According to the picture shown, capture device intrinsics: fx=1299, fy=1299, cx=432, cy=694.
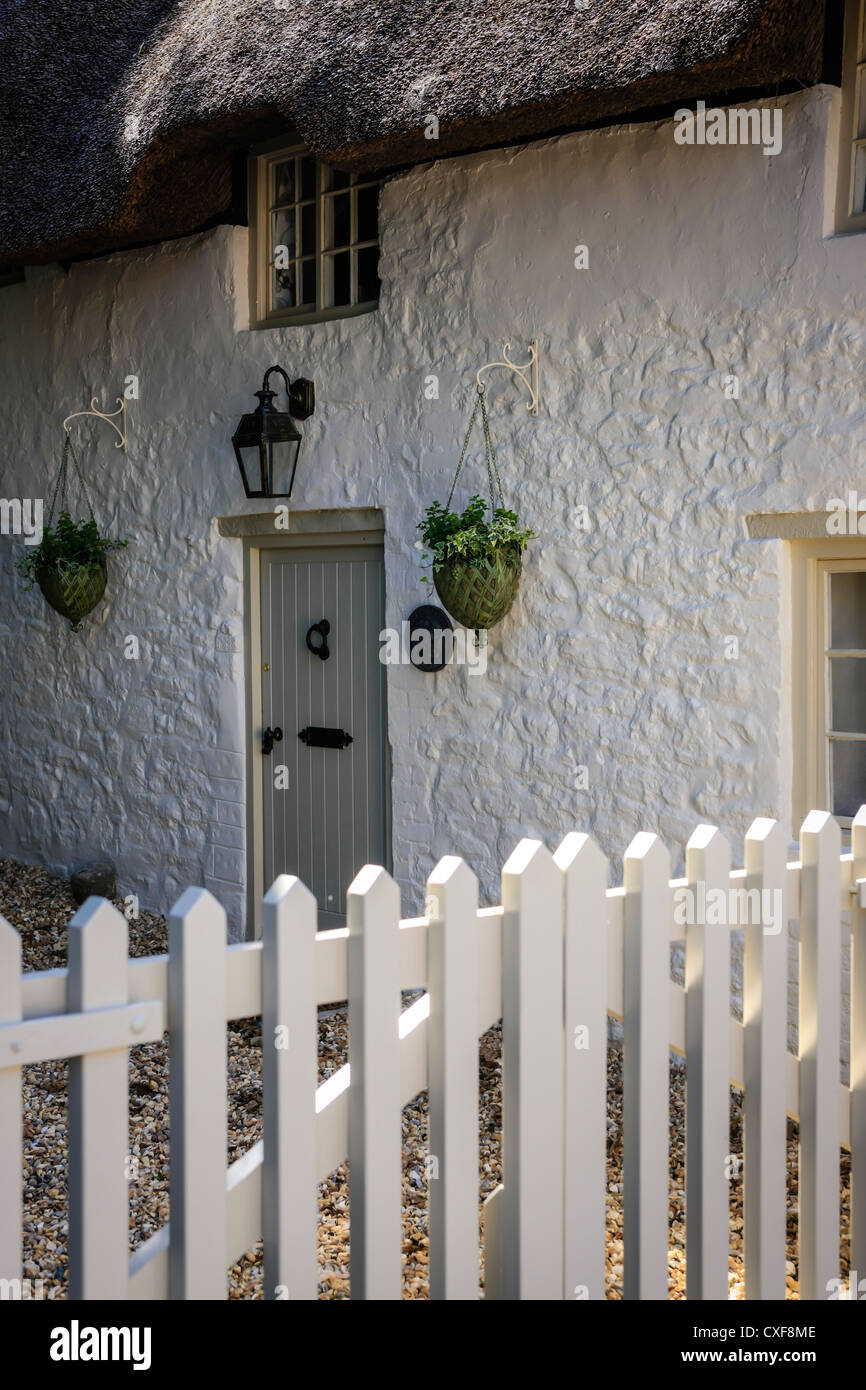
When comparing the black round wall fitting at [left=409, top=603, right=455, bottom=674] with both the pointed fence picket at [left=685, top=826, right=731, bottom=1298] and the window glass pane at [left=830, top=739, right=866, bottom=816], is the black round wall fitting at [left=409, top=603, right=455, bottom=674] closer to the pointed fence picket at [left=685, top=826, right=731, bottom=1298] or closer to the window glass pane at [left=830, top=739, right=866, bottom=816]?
the window glass pane at [left=830, top=739, right=866, bottom=816]

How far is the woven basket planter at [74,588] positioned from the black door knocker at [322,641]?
4.85 ft

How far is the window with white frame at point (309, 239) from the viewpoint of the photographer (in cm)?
598

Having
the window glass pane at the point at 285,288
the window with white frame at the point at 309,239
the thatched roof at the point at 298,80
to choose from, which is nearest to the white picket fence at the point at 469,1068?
the thatched roof at the point at 298,80

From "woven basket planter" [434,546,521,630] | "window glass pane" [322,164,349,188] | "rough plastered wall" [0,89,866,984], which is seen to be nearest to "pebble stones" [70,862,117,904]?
"rough plastered wall" [0,89,866,984]

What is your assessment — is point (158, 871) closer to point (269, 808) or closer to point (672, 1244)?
point (269, 808)

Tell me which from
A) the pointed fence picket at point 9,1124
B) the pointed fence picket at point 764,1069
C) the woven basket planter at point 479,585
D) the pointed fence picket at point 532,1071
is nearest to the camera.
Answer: the pointed fence picket at point 9,1124

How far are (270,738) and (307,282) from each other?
2.24 metres

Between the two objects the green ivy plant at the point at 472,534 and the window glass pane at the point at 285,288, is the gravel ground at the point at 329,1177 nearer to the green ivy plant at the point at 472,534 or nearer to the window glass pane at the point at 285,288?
the green ivy plant at the point at 472,534

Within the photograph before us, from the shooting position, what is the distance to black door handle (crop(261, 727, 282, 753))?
21.2 feet

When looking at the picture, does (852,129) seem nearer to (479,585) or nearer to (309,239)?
(479,585)

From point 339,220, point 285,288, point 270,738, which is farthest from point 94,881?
point 339,220

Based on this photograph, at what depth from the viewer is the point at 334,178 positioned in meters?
6.06

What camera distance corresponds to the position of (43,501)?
7465mm

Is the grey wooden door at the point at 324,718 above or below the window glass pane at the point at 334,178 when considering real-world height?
below
